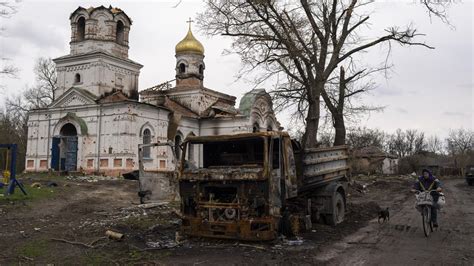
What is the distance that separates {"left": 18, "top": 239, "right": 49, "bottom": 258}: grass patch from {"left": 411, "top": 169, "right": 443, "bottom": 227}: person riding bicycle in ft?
28.2

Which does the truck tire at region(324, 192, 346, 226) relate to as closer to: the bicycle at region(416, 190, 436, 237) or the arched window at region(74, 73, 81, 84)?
the bicycle at region(416, 190, 436, 237)

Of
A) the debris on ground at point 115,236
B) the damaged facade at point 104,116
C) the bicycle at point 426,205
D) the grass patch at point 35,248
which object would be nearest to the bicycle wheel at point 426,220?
the bicycle at point 426,205

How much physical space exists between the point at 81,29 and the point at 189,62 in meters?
8.98

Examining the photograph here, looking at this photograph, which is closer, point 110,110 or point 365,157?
point 110,110

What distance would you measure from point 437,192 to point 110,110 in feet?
66.4

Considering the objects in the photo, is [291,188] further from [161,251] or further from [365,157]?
[365,157]

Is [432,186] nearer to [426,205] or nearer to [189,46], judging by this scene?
[426,205]

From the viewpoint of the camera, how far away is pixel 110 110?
25609 millimetres

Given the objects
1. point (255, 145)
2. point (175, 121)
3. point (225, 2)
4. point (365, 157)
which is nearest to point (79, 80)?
point (175, 121)

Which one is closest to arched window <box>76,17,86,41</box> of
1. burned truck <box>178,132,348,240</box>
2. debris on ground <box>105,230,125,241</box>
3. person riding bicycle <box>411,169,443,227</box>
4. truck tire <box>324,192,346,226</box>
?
burned truck <box>178,132,348,240</box>

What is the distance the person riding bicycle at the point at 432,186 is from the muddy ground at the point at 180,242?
48 centimetres

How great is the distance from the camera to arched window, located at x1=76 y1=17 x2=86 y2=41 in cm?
2873

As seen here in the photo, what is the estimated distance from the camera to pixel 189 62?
34.6 meters

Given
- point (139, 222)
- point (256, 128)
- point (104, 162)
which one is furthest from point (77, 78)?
point (139, 222)
